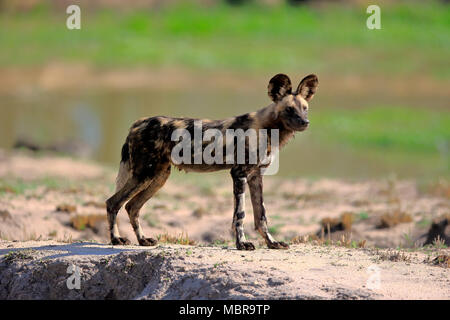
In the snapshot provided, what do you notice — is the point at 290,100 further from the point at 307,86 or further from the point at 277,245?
the point at 277,245

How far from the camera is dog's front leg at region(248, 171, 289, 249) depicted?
9.34m

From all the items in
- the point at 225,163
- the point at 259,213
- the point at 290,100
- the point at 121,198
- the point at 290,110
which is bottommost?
the point at 259,213

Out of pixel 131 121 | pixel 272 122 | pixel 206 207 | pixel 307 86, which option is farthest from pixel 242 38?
pixel 272 122

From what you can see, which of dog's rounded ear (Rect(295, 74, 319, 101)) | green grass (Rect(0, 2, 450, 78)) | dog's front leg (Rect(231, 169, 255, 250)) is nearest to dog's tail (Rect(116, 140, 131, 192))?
dog's front leg (Rect(231, 169, 255, 250))

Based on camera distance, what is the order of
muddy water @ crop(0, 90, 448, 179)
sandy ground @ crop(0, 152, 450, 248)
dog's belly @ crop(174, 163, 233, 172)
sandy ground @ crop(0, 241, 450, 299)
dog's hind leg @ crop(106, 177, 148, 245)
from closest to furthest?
1. sandy ground @ crop(0, 241, 450, 299)
2. dog's belly @ crop(174, 163, 233, 172)
3. dog's hind leg @ crop(106, 177, 148, 245)
4. sandy ground @ crop(0, 152, 450, 248)
5. muddy water @ crop(0, 90, 448, 179)

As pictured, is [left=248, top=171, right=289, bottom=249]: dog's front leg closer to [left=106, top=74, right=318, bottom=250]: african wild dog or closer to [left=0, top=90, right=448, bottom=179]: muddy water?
[left=106, top=74, right=318, bottom=250]: african wild dog

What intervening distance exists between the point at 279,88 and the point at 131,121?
18.6m

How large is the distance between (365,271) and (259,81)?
2542 centimetres

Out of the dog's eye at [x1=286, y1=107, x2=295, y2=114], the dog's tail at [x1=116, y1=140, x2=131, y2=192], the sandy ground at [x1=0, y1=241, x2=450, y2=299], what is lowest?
the sandy ground at [x1=0, y1=241, x2=450, y2=299]

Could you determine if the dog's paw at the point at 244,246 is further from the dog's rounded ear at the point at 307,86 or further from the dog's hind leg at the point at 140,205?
the dog's rounded ear at the point at 307,86

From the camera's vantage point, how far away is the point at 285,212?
14711 mm

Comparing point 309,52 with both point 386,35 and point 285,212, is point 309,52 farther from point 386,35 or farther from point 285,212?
point 285,212

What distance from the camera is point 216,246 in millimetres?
9711

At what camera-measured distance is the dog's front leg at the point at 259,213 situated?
934 cm
